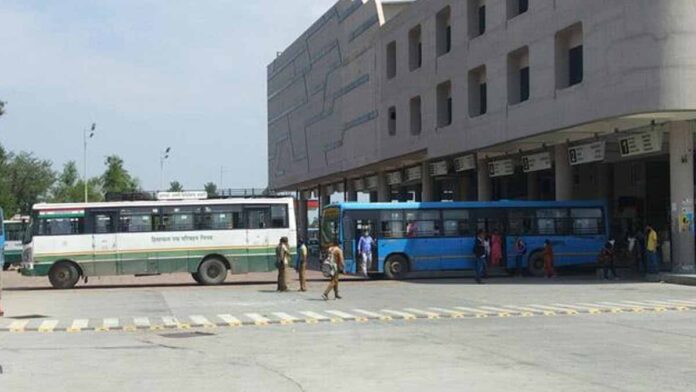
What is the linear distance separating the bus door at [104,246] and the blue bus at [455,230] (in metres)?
8.26

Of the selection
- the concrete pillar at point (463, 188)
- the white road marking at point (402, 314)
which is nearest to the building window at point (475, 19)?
the concrete pillar at point (463, 188)

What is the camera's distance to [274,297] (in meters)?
25.8

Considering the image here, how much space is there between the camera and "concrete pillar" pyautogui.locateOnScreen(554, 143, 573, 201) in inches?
1507

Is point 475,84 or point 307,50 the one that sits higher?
point 307,50

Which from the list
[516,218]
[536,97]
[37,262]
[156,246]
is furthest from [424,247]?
[37,262]

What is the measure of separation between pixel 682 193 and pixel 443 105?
1810 centimetres

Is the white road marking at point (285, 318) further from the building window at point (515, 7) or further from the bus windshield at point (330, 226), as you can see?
the building window at point (515, 7)

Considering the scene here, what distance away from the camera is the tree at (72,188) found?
334ft

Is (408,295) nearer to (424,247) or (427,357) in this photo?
(424,247)

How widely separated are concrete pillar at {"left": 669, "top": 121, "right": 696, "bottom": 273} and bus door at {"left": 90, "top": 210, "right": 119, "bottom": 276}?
19.3 m

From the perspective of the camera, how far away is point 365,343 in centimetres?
1421

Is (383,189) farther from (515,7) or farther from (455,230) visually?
(455,230)

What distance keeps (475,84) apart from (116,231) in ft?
64.7

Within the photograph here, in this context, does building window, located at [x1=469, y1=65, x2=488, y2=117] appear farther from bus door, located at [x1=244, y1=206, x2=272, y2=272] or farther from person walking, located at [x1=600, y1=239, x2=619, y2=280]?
bus door, located at [x1=244, y1=206, x2=272, y2=272]
